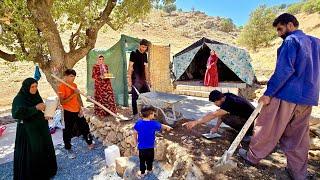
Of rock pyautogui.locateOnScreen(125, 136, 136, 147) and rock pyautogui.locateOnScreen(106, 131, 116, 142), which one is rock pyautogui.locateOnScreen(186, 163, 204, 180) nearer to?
rock pyautogui.locateOnScreen(125, 136, 136, 147)

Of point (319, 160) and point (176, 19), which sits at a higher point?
point (176, 19)

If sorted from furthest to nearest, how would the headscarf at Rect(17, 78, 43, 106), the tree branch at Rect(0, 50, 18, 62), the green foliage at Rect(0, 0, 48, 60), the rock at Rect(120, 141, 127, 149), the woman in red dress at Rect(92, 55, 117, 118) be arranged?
1. the tree branch at Rect(0, 50, 18, 62)
2. the green foliage at Rect(0, 0, 48, 60)
3. the woman in red dress at Rect(92, 55, 117, 118)
4. the rock at Rect(120, 141, 127, 149)
5. the headscarf at Rect(17, 78, 43, 106)

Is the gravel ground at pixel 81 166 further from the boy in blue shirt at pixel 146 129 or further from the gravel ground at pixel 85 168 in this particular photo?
the boy in blue shirt at pixel 146 129

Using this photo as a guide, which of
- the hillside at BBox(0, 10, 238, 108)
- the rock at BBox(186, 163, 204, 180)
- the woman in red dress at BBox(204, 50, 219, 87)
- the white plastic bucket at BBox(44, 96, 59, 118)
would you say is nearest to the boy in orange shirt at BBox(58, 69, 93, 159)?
the white plastic bucket at BBox(44, 96, 59, 118)

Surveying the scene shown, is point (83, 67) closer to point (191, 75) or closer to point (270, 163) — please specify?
point (191, 75)

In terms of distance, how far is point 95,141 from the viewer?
23.4 ft

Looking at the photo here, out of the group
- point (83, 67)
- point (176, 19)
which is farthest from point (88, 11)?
point (176, 19)

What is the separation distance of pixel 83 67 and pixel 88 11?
1398 cm

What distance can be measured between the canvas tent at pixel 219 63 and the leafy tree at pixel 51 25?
3.05 m

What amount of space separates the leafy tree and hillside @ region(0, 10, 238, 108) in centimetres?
271

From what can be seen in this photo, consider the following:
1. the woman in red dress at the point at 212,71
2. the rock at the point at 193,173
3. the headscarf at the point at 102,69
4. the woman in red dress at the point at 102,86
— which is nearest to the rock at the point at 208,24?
the woman in red dress at the point at 212,71

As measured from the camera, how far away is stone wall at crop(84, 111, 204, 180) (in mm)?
4124

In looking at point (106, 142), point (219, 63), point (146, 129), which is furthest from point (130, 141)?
point (219, 63)

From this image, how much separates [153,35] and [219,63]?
1038 inches
